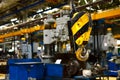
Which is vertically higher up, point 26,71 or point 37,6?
point 37,6

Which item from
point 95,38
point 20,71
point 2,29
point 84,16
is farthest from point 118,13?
point 2,29

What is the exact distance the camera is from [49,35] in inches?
141

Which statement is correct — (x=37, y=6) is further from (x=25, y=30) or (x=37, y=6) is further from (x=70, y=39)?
(x=70, y=39)

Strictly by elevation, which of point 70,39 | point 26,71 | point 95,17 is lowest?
point 26,71

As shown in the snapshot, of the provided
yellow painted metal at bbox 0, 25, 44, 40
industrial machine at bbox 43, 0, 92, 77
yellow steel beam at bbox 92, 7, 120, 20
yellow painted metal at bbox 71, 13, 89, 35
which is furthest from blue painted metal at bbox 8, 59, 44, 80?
yellow painted metal at bbox 0, 25, 44, 40

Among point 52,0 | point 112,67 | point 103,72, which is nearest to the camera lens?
point 103,72

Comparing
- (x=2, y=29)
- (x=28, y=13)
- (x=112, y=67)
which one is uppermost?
(x=28, y=13)

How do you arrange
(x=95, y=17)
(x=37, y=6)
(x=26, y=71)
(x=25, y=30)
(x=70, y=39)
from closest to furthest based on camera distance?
(x=70, y=39), (x=26, y=71), (x=95, y=17), (x=37, y=6), (x=25, y=30)

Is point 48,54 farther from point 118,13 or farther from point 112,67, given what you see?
point 112,67

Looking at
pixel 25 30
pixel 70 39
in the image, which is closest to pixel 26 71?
pixel 70 39

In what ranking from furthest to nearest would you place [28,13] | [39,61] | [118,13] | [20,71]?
[28,13] < [118,13] < [39,61] < [20,71]

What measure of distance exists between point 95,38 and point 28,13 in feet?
14.7

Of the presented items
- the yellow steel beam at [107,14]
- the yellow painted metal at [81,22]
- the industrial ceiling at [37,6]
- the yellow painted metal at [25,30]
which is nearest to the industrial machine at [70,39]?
the yellow painted metal at [81,22]

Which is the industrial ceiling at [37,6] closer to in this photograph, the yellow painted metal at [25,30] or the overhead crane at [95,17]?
the overhead crane at [95,17]
